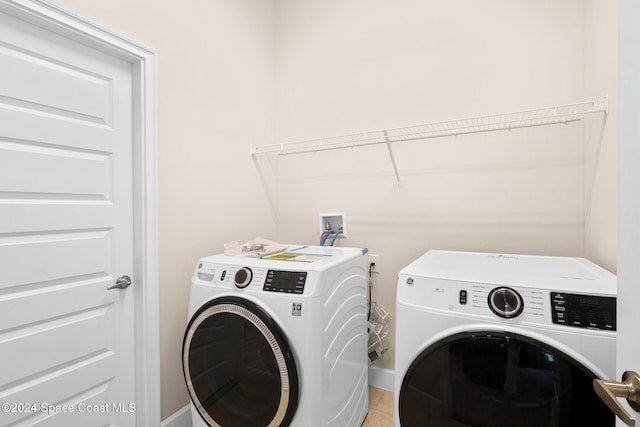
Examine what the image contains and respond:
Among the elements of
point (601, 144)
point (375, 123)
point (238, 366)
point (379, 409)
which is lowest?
point (379, 409)

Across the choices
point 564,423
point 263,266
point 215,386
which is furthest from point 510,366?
point 215,386

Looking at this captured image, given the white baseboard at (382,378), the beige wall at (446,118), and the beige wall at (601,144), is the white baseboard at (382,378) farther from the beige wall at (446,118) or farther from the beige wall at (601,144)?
the beige wall at (601,144)

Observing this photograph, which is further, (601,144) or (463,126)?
(463,126)

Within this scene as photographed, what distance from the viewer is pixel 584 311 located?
2.72 feet

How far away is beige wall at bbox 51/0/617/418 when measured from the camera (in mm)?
1499

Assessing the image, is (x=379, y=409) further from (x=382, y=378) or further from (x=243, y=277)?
(x=243, y=277)

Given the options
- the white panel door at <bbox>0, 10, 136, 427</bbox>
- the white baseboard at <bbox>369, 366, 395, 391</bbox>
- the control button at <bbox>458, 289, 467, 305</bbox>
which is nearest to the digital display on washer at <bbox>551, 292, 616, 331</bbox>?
the control button at <bbox>458, 289, 467, 305</bbox>

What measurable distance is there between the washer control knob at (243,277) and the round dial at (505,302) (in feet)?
3.04

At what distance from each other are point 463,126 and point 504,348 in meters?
1.31

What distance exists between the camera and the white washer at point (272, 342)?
1.15 metres

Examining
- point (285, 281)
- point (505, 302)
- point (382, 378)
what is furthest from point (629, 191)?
point (382, 378)

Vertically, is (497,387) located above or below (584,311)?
below

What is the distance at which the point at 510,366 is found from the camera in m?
0.85

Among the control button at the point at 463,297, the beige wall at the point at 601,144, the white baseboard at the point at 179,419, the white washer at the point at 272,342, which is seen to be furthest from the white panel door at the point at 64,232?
the beige wall at the point at 601,144
